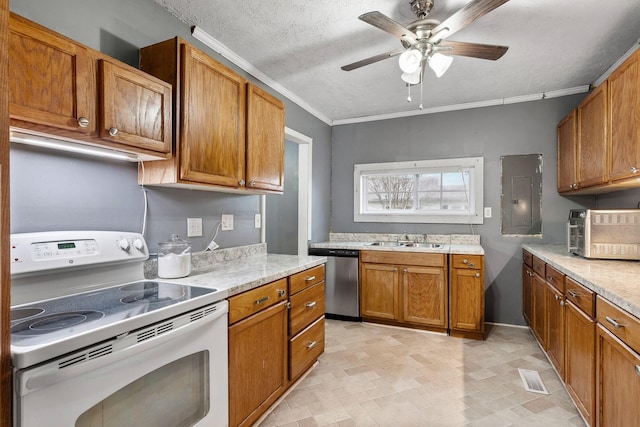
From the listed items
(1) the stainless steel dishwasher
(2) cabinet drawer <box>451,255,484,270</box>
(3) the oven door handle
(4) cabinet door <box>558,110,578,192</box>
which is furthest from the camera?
(1) the stainless steel dishwasher

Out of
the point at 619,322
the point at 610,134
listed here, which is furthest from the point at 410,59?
the point at 619,322

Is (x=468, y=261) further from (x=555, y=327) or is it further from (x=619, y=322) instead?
(x=619, y=322)

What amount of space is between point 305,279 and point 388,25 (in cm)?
160

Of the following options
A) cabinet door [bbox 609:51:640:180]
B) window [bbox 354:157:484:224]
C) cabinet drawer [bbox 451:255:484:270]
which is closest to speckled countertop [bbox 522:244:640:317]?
cabinet drawer [bbox 451:255:484:270]

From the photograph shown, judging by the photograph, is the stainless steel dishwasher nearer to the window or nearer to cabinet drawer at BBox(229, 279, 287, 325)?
the window

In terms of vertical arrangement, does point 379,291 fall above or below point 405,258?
below

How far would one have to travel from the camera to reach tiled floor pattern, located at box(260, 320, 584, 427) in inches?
74.1

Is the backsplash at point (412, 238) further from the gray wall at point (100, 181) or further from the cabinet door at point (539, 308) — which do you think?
the gray wall at point (100, 181)

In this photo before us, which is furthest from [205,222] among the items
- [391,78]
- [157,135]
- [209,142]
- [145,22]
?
[391,78]

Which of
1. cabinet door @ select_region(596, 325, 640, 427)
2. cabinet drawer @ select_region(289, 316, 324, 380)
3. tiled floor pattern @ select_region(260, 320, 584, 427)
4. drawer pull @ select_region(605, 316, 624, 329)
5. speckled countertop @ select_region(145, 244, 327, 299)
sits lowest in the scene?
tiled floor pattern @ select_region(260, 320, 584, 427)

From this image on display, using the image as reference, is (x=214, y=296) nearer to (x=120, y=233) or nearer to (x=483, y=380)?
(x=120, y=233)

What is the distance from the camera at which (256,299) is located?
1.73m

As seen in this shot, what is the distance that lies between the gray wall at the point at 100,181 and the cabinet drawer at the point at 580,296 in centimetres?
221

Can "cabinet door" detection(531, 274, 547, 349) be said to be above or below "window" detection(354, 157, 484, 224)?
below
